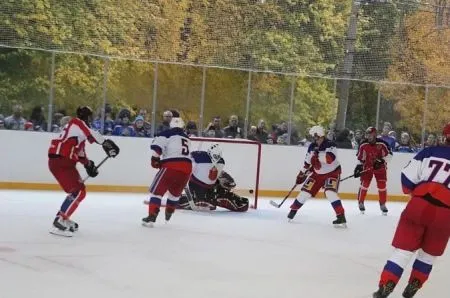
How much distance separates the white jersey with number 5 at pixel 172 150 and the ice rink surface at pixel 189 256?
0.61 meters

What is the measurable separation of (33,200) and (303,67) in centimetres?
577

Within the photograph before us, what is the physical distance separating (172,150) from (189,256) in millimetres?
1784

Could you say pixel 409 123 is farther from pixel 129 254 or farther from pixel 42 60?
pixel 129 254

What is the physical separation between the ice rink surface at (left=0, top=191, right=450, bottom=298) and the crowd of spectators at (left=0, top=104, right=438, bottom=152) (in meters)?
1.77

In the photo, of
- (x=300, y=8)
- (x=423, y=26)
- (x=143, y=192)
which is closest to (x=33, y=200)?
(x=143, y=192)

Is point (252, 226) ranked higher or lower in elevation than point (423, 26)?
lower

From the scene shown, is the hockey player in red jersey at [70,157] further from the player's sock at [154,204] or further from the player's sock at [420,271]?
the player's sock at [420,271]

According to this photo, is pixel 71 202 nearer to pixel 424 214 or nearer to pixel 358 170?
pixel 424 214

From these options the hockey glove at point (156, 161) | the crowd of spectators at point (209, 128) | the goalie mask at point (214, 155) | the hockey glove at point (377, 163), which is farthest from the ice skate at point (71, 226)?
the hockey glove at point (377, 163)

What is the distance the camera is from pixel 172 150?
25.8 ft

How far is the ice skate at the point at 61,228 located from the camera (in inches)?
271

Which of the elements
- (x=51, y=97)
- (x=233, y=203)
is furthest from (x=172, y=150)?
(x=51, y=97)

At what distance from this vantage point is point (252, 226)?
8562mm

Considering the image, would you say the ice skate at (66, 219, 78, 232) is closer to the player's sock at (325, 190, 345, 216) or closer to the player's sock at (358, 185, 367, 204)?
the player's sock at (325, 190, 345, 216)
